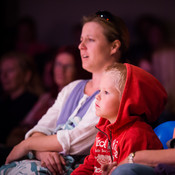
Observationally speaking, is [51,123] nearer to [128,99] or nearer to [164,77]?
[128,99]

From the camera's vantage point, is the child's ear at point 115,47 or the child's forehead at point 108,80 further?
the child's ear at point 115,47

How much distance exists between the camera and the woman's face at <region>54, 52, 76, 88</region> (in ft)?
7.43

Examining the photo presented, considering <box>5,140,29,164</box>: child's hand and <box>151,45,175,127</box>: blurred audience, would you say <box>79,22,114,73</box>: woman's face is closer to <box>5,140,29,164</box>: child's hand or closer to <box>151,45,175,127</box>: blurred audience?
<box>5,140,29,164</box>: child's hand

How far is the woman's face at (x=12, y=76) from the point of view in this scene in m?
2.72

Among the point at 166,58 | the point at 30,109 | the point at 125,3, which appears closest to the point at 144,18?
the point at 125,3

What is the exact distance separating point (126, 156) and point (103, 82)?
0.32 m

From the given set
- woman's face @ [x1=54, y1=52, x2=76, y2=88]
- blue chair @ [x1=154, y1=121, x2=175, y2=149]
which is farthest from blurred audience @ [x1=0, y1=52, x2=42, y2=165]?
blue chair @ [x1=154, y1=121, x2=175, y2=149]

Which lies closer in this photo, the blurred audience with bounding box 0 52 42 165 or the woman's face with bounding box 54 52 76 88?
the woman's face with bounding box 54 52 76 88

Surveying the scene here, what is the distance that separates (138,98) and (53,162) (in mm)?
508

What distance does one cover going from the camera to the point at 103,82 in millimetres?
1270

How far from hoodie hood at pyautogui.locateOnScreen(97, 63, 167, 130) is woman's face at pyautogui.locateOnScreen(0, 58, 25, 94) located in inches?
62.5

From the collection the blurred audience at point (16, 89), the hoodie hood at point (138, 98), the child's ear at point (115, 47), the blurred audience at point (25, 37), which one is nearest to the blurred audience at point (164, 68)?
the blurred audience at point (16, 89)

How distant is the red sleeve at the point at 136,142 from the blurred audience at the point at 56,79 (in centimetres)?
94

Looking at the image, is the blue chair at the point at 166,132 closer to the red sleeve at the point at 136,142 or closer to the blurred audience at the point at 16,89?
the red sleeve at the point at 136,142
